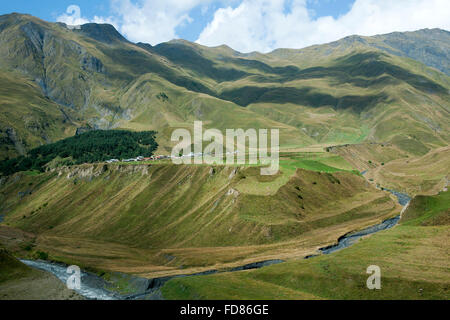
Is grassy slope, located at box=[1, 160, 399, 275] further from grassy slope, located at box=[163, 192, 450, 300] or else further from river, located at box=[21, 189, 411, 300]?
grassy slope, located at box=[163, 192, 450, 300]

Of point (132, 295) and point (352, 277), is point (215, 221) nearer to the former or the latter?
point (132, 295)

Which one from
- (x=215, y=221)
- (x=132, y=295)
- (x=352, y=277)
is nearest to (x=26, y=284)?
(x=132, y=295)

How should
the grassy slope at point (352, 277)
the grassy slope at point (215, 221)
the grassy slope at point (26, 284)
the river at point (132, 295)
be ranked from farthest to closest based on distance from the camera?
1. the grassy slope at point (215, 221)
2. the river at point (132, 295)
3. the grassy slope at point (26, 284)
4. the grassy slope at point (352, 277)

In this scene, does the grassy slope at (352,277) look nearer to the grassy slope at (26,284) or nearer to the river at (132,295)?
the river at (132,295)

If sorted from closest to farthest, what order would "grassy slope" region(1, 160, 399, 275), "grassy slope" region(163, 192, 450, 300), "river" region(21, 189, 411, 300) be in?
"grassy slope" region(163, 192, 450, 300) < "river" region(21, 189, 411, 300) < "grassy slope" region(1, 160, 399, 275)

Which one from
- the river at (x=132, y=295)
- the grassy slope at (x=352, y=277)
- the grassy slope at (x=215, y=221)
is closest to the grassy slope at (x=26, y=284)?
the river at (x=132, y=295)

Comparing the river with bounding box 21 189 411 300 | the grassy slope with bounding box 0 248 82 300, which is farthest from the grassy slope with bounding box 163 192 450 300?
the grassy slope with bounding box 0 248 82 300
